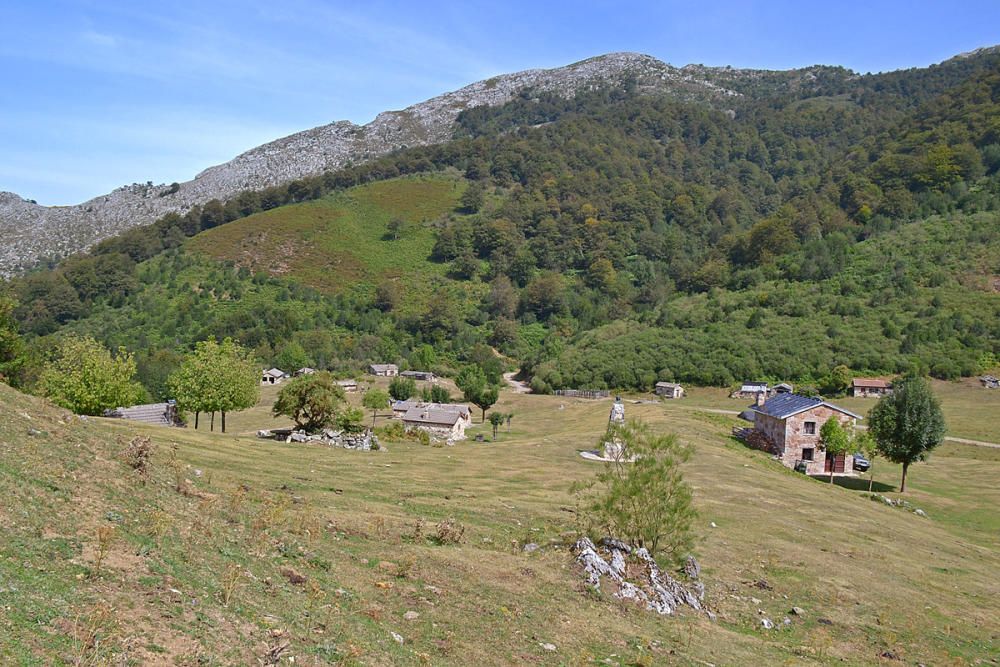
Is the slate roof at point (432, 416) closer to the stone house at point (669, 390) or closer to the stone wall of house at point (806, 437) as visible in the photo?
the stone wall of house at point (806, 437)

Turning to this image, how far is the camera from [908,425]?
4659 centimetres

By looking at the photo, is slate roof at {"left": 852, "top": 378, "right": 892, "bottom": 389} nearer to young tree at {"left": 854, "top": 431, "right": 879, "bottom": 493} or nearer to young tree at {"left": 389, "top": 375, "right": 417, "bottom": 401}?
young tree at {"left": 854, "top": 431, "right": 879, "bottom": 493}

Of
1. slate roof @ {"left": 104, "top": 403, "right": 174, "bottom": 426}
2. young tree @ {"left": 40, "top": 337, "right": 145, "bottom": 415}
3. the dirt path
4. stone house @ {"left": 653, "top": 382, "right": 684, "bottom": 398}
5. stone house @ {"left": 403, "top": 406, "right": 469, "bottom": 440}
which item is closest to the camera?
young tree @ {"left": 40, "top": 337, "right": 145, "bottom": 415}

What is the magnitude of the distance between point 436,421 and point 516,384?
4885cm

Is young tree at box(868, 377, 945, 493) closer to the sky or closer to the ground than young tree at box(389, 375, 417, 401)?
closer to the sky

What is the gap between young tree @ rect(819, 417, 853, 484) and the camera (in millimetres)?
49594

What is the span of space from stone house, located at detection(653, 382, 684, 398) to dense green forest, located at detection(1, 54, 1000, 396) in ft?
10.8

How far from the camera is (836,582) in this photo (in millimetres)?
23453

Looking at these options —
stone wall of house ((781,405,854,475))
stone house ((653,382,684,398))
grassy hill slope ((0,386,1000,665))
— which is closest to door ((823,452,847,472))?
stone wall of house ((781,405,854,475))

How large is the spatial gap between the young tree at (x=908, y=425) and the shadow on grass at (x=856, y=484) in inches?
40.0

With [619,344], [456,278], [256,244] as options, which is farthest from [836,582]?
[256,244]

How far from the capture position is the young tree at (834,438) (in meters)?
49.6

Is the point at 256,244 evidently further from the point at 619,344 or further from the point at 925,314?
the point at 925,314

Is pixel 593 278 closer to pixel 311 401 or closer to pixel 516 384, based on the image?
pixel 516 384
